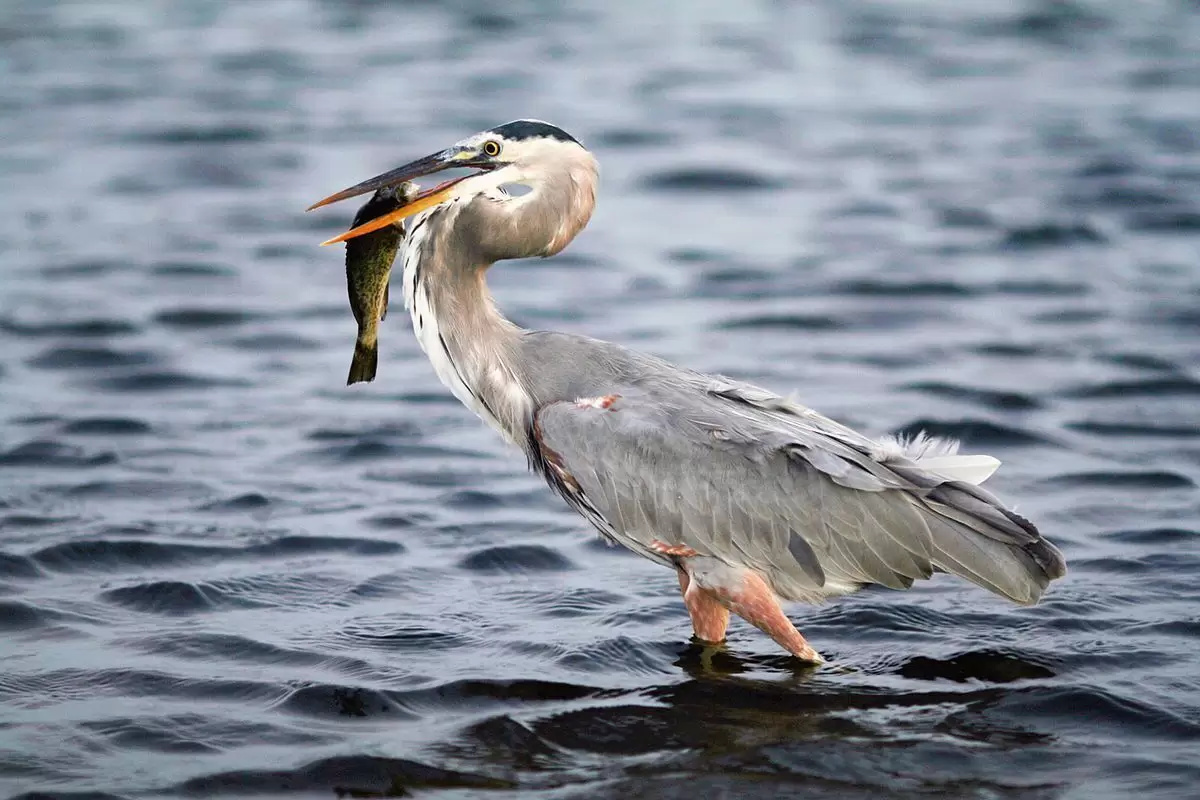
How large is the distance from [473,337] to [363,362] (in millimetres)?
505

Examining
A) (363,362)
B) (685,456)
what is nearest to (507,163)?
(363,362)

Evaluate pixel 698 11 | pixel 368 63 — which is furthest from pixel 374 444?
pixel 698 11

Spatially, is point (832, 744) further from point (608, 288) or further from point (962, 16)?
point (962, 16)

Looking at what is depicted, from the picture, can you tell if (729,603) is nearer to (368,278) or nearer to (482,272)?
(482,272)

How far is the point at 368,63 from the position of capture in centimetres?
1991

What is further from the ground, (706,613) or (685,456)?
(685,456)

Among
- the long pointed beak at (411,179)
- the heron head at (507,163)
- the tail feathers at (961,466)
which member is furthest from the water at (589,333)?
the heron head at (507,163)

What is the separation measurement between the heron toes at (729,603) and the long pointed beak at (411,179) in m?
1.82

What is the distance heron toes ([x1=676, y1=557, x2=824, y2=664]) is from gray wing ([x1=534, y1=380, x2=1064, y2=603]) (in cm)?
7

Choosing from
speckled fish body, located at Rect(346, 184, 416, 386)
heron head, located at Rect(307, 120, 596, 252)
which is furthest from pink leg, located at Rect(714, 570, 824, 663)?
speckled fish body, located at Rect(346, 184, 416, 386)

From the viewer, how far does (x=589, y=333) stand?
11562 millimetres

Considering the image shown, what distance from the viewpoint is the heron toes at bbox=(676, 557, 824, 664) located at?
259 inches

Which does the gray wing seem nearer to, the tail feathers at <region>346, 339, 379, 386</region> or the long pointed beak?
the tail feathers at <region>346, 339, 379, 386</region>

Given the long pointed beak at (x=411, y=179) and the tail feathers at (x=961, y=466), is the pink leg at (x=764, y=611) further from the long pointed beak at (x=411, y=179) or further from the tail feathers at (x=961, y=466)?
the long pointed beak at (x=411, y=179)
